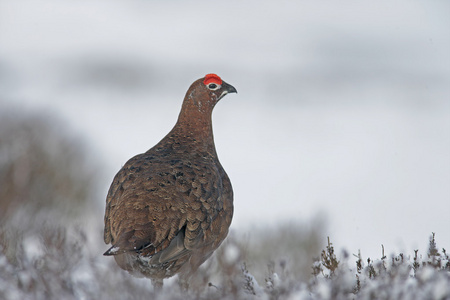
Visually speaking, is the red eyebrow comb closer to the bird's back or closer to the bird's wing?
the bird's back

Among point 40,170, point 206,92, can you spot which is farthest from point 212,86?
point 40,170

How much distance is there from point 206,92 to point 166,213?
219 centimetres

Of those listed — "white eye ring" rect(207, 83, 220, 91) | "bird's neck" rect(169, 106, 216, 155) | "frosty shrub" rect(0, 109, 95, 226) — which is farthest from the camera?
"frosty shrub" rect(0, 109, 95, 226)

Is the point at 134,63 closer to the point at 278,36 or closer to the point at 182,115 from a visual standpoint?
the point at 278,36

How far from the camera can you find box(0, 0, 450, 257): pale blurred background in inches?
738

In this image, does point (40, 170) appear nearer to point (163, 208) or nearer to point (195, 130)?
point (195, 130)

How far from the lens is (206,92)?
7.15 metres

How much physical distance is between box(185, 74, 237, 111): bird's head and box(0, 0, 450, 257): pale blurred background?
5.66ft

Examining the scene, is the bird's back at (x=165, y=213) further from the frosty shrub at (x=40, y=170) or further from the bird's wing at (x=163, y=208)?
the frosty shrub at (x=40, y=170)

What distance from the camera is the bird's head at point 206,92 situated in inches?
277

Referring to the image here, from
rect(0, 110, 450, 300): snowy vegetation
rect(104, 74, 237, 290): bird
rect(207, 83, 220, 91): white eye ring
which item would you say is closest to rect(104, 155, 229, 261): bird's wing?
rect(104, 74, 237, 290): bird

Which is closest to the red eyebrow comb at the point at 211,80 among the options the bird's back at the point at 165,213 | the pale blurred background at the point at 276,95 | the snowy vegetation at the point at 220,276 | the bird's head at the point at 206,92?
the bird's head at the point at 206,92

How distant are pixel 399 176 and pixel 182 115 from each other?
15.9 m

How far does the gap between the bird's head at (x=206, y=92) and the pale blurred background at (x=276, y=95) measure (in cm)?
173
